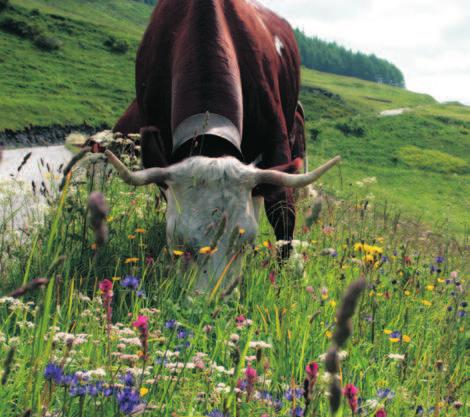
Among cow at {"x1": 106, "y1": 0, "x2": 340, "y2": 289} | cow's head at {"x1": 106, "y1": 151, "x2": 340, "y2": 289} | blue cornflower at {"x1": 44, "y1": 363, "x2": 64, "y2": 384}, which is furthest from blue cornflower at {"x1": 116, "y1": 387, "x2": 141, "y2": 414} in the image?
cow's head at {"x1": 106, "y1": 151, "x2": 340, "y2": 289}

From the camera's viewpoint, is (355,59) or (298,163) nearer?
(298,163)

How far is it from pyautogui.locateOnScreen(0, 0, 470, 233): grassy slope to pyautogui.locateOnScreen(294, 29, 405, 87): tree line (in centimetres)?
11153

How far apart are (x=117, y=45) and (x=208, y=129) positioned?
171 ft

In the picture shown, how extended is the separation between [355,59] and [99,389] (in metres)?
187

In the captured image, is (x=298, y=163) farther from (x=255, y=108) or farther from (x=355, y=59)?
(x=355, y=59)

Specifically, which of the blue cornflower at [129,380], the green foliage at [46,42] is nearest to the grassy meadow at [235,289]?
the blue cornflower at [129,380]

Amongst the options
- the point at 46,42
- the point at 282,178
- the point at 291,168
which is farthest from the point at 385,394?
the point at 46,42

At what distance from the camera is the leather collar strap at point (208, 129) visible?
500cm

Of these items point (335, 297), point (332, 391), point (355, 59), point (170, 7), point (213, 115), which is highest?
point (355, 59)

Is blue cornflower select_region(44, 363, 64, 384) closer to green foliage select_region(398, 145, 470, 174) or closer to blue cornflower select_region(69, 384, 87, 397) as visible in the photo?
blue cornflower select_region(69, 384, 87, 397)

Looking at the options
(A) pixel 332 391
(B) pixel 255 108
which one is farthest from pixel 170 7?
(A) pixel 332 391

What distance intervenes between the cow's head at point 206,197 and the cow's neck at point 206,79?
50 centimetres

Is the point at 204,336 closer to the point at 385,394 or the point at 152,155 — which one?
the point at 385,394

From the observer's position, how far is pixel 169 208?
477 centimetres
